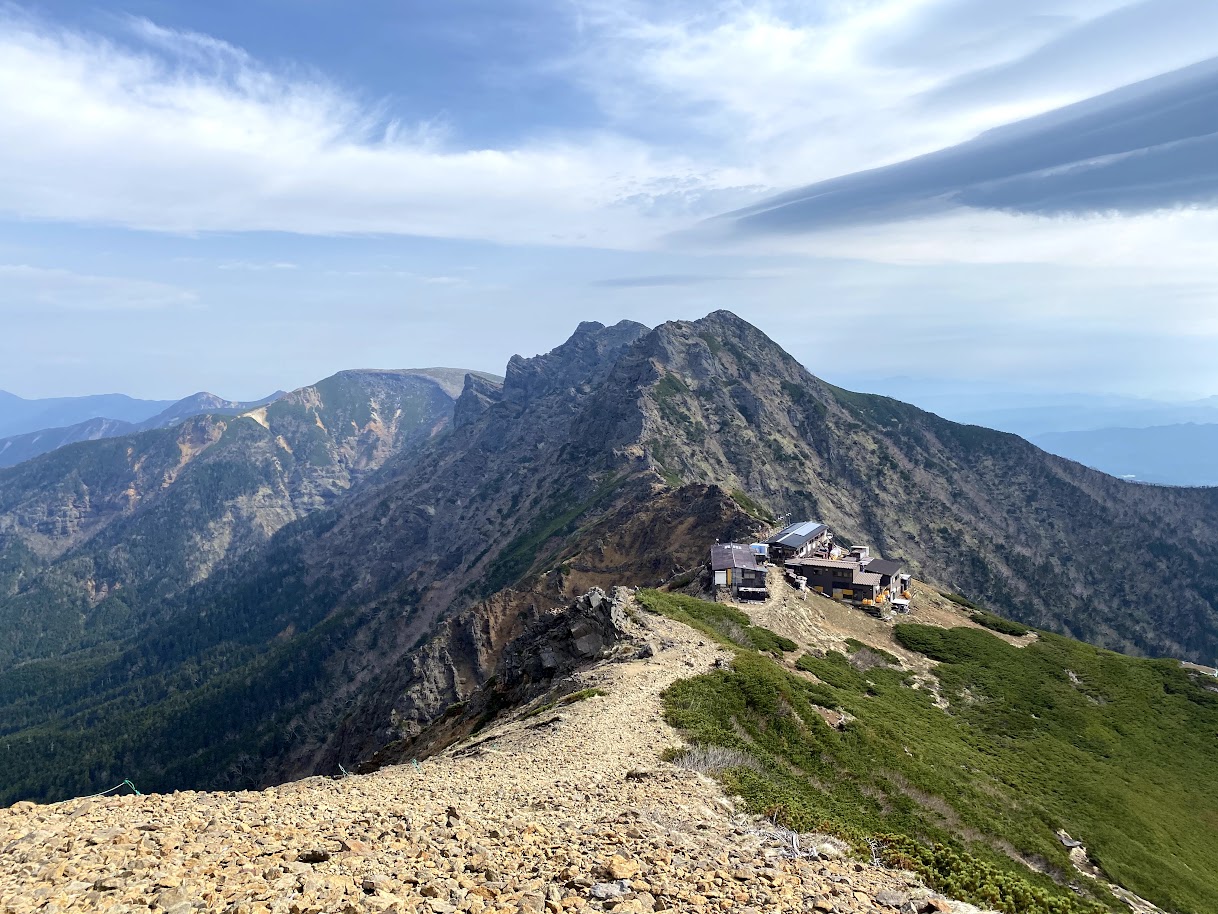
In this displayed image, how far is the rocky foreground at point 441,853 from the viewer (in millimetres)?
13734

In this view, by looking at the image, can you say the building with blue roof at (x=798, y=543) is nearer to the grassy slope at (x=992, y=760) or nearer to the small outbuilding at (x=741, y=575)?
the small outbuilding at (x=741, y=575)

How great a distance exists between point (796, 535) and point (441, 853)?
9027 cm

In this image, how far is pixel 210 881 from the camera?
45.7 feet

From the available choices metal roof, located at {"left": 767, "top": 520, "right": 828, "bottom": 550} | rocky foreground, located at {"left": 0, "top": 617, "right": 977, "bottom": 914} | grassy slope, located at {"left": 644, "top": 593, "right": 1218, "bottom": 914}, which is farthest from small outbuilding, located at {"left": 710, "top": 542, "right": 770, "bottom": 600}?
rocky foreground, located at {"left": 0, "top": 617, "right": 977, "bottom": 914}

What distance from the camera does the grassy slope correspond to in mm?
31214

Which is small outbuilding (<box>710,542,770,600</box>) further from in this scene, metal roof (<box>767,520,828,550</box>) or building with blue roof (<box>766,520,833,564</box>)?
metal roof (<box>767,520,828,550</box>)

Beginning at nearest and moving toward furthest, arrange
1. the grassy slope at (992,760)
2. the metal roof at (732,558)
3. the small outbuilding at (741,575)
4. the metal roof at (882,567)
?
1. the grassy slope at (992,760)
2. the small outbuilding at (741,575)
3. the metal roof at (732,558)
4. the metal roof at (882,567)

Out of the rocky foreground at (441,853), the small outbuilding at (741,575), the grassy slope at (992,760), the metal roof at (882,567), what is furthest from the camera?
the metal roof at (882,567)

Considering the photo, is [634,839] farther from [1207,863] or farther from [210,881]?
[1207,863]

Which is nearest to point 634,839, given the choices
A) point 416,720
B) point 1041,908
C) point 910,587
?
point 1041,908

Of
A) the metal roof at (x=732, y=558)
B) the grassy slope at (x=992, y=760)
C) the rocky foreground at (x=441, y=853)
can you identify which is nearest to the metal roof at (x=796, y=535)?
the metal roof at (x=732, y=558)

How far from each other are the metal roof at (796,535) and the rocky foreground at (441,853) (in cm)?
7247

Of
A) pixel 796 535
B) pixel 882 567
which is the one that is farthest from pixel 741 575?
pixel 882 567

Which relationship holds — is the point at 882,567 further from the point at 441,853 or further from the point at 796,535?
the point at 441,853
